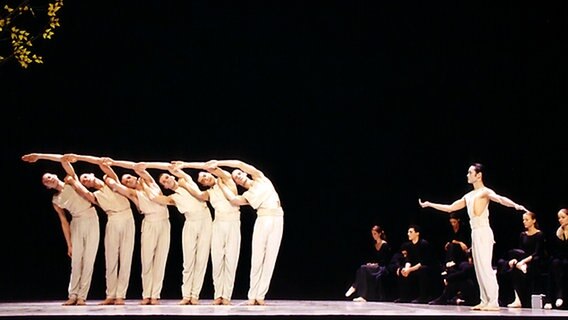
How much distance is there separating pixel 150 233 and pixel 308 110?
3.83 meters

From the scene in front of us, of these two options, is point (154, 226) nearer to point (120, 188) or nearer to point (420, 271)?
point (120, 188)

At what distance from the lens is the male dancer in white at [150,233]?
9.43 metres

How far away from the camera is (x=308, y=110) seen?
12305 millimetres

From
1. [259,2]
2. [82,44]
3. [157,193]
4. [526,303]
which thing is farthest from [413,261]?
[82,44]

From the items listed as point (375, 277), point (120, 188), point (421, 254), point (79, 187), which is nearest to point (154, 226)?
point (120, 188)

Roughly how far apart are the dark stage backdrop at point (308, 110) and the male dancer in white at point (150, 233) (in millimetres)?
2417

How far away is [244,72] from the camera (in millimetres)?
12273

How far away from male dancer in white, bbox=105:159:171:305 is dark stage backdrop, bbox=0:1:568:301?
7.93 ft

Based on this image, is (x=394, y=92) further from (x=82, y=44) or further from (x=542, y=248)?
(x=82, y=44)

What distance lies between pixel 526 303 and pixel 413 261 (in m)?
1.54

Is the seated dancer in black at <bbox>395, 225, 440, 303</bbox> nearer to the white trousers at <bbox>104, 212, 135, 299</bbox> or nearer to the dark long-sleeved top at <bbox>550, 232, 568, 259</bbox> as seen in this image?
the dark long-sleeved top at <bbox>550, 232, 568, 259</bbox>

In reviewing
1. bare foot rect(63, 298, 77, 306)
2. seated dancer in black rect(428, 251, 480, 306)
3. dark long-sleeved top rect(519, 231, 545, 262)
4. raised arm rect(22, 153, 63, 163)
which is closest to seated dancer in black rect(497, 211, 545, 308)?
dark long-sleeved top rect(519, 231, 545, 262)

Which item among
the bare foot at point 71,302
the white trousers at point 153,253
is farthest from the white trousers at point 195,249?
A: the bare foot at point 71,302

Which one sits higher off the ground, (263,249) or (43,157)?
(43,157)
